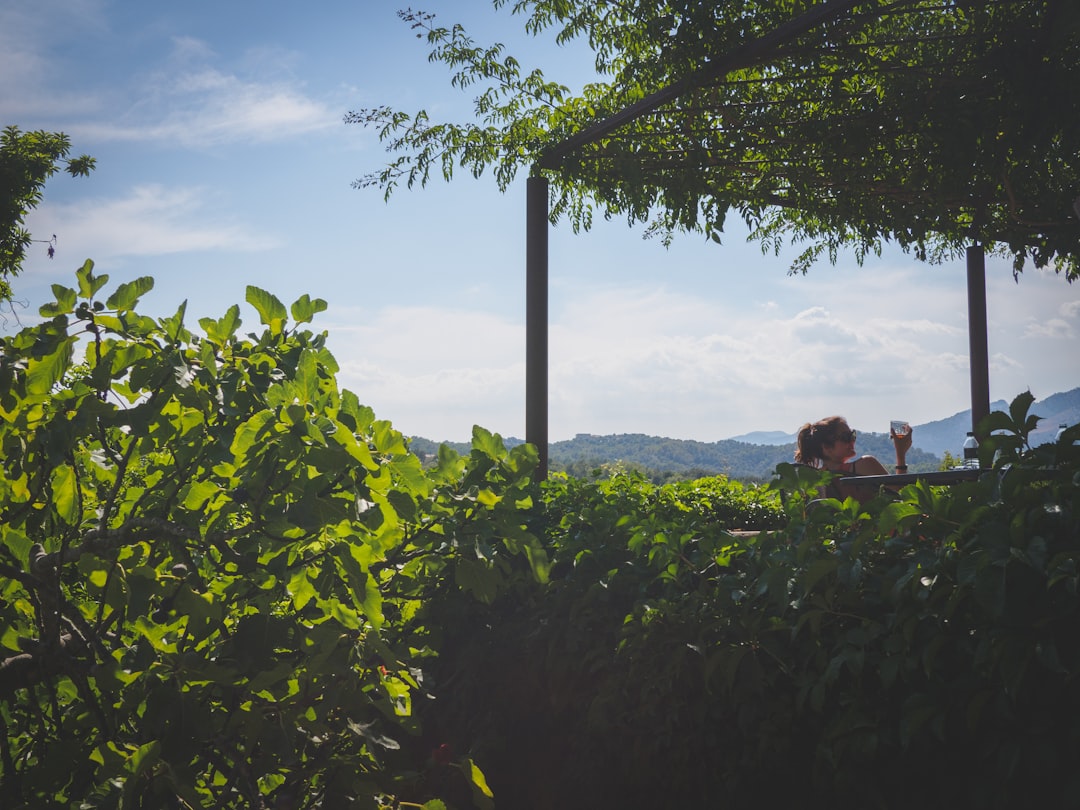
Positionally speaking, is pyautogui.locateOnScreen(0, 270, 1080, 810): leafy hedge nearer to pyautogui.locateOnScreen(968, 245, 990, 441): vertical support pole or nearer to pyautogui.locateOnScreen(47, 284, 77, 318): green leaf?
pyautogui.locateOnScreen(47, 284, 77, 318): green leaf

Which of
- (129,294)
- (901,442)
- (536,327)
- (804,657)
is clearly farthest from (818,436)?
(129,294)

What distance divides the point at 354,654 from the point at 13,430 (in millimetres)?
793

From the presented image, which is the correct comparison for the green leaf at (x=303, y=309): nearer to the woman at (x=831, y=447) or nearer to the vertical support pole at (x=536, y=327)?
the vertical support pole at (x=536, y=327)

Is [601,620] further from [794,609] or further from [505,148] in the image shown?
[505,148]

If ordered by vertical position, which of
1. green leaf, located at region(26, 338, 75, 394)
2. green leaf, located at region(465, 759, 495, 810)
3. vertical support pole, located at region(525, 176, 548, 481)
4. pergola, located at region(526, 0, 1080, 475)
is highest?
pergola, located at region(526, 0, 1080, 475)

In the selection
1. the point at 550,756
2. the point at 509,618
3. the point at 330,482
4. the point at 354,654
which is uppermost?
the point at 330,482

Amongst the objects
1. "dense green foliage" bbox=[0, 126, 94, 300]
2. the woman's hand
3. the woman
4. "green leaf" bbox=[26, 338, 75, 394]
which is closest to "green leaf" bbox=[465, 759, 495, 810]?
"green leaf" bbox=[26, 338, 75, 394]

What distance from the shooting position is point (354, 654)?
1810 mm

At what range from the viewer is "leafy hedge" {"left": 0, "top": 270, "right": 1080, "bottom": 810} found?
5.13 feet

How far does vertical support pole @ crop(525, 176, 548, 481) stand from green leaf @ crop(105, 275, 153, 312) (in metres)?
3.60

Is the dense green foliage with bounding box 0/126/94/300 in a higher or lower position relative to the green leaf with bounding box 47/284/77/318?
higher

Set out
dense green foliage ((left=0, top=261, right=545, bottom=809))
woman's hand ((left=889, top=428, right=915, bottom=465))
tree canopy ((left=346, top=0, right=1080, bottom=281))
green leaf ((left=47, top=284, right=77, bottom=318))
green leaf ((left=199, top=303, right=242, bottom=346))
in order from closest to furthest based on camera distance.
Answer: dense green foliage ((left=0, top=261, right=545, bottom=809)) < green leaf ((left=47, top=284, right=77, bottom=318)) < green leaf ((left=199, top=303, right=242, bottom=346)) < tree canopy ((left=346, top=0, right=1080, bottom=281)) < woman's hand ((left=889, top=428, right=915, bottom=465))

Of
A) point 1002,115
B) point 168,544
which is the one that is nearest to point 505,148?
point 1002,115

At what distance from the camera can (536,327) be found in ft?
17.7
